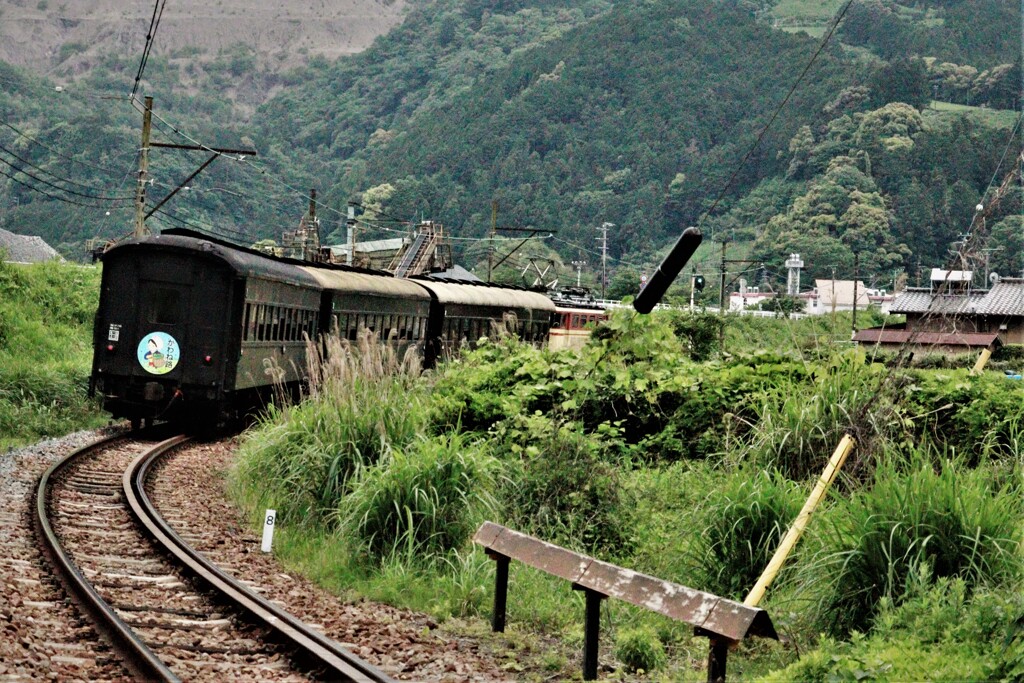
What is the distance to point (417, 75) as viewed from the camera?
115688 mm

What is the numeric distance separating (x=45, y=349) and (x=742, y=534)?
22.3 m

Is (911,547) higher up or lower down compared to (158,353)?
lower down

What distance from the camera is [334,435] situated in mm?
10883

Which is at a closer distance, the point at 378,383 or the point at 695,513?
the point at 695,513

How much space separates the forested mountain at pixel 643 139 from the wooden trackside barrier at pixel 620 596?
4482cm

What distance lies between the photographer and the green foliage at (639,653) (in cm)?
704

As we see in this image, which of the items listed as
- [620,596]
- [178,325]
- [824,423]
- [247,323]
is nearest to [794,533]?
[620,596]

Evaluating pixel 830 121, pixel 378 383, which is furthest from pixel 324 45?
pixel 378 383

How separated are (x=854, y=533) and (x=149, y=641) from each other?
13.6 ft

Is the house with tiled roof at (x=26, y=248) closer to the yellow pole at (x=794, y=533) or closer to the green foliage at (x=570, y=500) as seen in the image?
the green foliage at (x=570, y=500)

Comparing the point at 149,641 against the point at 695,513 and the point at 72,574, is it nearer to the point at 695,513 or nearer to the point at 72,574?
the point at 72,574

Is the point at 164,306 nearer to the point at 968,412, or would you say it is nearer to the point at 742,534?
the point at 968,412

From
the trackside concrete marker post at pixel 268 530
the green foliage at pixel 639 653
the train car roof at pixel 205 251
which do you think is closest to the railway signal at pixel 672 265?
the green foliage at pixel 639 653

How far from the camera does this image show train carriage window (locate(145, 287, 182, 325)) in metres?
17.2
